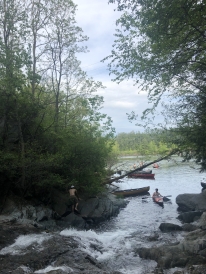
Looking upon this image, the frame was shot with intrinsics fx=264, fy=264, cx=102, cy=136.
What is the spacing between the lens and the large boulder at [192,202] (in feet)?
58.2

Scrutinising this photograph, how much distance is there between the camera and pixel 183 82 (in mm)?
11281

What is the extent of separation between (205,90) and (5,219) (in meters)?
9.98

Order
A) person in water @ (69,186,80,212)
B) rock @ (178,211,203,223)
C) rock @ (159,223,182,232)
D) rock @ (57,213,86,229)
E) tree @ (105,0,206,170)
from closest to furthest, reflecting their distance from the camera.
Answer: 1. tree @ (105,0,206,170)
2. rock @ (159,223,182,232)
3. rock @ (57,213,86,229)
4. person in water @ (69,186,80,212)
5. rock @ (178,211,203,223)

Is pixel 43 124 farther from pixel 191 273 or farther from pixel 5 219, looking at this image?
pixel 191 273

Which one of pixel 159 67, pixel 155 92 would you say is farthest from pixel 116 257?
pixel 159 67

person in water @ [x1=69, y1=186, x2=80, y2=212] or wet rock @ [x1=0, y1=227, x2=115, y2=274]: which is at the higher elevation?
person in water @ [x1=69, y1=186, x2=80, y2=212]

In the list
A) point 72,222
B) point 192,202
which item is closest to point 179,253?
point 72,222

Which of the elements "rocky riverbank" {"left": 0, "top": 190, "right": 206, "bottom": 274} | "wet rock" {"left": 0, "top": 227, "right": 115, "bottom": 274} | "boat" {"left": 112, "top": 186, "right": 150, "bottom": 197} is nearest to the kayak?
"boat" {"left": 112, "top": 186, "right": 150, "bottom": 197}

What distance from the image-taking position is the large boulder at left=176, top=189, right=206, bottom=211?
17734 mm

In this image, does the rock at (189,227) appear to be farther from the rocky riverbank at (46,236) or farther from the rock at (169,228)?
the rocky riverbank at (46,236)

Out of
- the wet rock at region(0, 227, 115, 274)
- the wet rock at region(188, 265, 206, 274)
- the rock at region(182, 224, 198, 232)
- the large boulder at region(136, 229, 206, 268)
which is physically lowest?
the rock at region(182, 224, 198, 232)

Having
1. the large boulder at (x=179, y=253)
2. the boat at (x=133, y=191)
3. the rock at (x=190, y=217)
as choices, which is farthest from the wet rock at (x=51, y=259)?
the boat at (x=133, y=191)

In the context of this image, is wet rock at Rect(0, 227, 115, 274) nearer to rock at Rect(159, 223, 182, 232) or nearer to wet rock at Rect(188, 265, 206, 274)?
wet rock at Rect(188, 265, 206, 274)

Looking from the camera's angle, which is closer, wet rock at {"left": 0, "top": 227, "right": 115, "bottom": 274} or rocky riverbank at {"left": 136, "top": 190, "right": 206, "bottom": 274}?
wet rock at {"left": 0, "top": 227, "right": 115, "bottom": 274}
